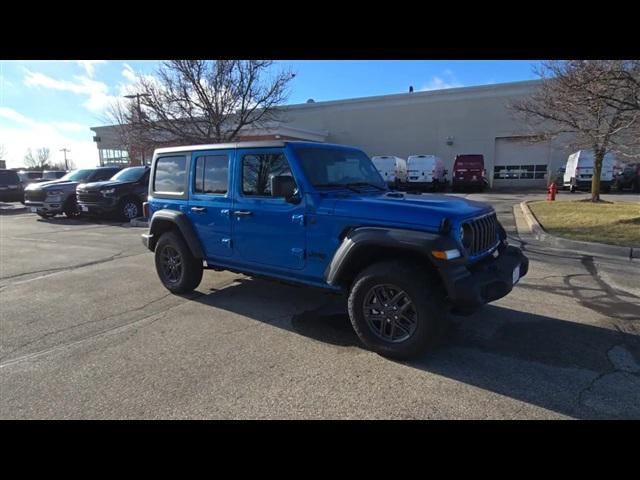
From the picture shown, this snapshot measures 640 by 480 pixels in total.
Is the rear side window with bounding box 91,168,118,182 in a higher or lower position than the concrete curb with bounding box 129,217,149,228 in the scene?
higher

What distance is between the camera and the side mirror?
4.07 m

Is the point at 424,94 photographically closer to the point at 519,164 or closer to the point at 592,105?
the point at 519,164

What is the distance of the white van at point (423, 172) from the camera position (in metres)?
24.7

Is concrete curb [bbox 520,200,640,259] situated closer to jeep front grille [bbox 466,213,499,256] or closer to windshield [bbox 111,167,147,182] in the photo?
jeep front grille [bbox 466,213,499,256]

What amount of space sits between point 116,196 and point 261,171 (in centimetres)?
1038

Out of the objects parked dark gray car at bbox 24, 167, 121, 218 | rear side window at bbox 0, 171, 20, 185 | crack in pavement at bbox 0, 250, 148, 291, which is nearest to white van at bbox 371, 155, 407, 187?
parked dark gray car at bbox 24, 167, 121, 218

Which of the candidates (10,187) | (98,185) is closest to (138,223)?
(98,185)

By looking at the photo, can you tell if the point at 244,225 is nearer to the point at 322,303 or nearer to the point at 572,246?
the point at 322,303

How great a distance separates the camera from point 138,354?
3.81 m

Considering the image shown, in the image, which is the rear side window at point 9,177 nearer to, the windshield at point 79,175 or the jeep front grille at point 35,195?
the jeep front grille at point 35,195

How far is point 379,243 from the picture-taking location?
3.51 metres

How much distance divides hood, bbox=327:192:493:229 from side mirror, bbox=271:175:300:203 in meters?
0.44

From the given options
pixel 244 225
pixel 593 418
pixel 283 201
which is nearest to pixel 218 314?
pixel 244 225
